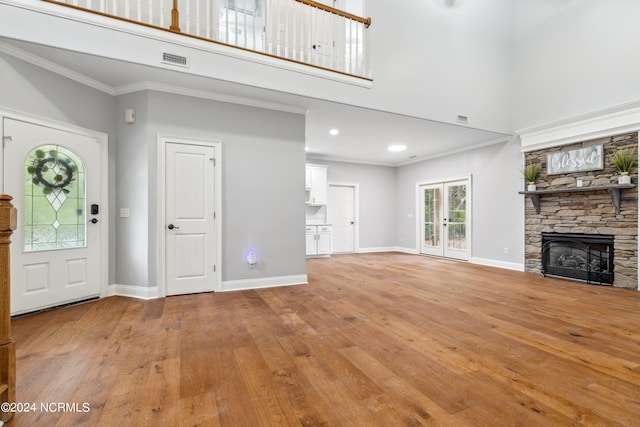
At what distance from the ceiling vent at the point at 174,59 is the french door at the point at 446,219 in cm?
597

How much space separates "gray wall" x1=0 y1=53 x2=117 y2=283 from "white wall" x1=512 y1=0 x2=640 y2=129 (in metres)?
6.63

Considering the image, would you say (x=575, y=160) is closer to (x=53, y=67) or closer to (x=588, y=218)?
(x=588, y=218)

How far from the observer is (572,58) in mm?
4988

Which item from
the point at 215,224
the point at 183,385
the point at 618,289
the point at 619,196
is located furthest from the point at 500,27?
the point at 183,385

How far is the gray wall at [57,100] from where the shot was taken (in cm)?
298

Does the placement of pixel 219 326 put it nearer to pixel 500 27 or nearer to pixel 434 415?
pixel 434 415

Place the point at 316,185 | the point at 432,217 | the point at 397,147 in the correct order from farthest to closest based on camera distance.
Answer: the point at 432,217, the point at 316,185, the point at 397,147

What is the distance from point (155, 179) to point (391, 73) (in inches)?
143

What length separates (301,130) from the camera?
180 inches

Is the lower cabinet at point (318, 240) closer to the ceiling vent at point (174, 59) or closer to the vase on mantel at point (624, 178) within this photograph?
the ceiling vent at point (174, 59)

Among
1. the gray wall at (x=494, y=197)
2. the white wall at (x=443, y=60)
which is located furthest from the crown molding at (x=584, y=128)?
the white wall at (x=443, y=60)

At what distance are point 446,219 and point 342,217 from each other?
2662 mm

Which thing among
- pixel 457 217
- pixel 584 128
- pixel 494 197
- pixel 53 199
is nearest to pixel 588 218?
pixel 584 128

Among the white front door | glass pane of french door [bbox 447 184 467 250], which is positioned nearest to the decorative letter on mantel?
glass pane of french door [bbox 447 184 467 250]
